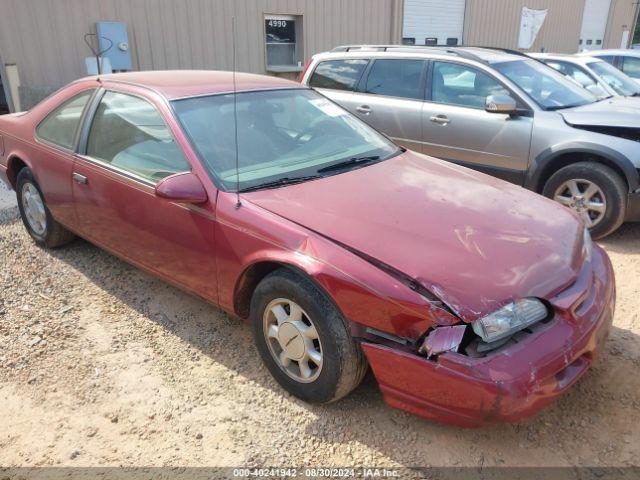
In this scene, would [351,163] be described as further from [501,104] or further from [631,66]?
[631,66]

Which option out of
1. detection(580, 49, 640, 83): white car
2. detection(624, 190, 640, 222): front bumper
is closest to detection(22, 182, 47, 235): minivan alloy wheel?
detection(624, 190, 640, 222): front bumper

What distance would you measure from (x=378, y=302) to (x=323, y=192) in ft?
2.73

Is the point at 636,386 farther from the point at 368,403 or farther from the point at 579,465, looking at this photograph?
the point at 368,403

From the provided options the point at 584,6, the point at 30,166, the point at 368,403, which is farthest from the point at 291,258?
the point at 584,6

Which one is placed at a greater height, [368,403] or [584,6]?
[584,6]

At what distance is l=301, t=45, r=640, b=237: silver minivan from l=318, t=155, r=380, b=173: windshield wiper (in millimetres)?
2174

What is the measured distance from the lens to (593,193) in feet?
15.3

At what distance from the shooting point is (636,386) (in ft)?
9.04

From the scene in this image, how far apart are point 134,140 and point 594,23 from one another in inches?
819

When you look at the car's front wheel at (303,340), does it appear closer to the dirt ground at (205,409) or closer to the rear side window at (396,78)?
the dirt ground at (205,409)

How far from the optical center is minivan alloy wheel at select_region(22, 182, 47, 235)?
442cm

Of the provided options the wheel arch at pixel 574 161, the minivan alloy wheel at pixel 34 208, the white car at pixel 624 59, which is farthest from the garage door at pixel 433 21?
the minivan alloy wheel at pixel 34 208

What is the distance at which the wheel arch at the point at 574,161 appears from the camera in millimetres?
4453

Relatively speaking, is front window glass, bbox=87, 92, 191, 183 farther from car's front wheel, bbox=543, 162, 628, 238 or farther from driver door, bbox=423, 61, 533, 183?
car's front wheel, bbox=543, 162, 628, 238
